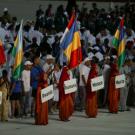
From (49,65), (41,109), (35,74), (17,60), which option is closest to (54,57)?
(49,65)

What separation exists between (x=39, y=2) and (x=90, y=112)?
620 inches

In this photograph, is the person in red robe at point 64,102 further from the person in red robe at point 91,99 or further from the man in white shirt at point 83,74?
the man in white shirt at point 83,74

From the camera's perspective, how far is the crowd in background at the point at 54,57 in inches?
842

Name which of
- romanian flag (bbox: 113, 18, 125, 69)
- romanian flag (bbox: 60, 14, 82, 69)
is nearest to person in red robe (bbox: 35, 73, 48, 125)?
romanian flag (bbox: 60, 14, 82, 69)

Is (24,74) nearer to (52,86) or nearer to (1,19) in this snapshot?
(52,86)

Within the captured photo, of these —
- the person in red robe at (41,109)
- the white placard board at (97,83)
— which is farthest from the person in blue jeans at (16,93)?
the white placard board at (97,83)

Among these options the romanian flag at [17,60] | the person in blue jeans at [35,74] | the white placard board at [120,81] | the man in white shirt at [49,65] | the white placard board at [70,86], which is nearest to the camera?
the romanian flag at [17,60]

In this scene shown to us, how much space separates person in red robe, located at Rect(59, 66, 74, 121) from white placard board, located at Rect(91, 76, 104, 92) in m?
1.01

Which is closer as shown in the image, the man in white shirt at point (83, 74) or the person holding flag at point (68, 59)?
the person holding flag at point (68, 59)

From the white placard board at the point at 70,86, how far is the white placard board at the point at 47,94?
55 cm

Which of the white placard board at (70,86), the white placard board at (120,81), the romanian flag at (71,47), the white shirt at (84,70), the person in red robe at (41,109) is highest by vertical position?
the romanian flag at (71,47)

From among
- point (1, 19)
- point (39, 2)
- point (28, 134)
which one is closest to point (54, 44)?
point (1, 19)

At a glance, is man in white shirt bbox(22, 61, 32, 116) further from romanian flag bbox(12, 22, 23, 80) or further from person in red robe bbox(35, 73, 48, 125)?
person in red robe bbox(35, 73, 48, 125)

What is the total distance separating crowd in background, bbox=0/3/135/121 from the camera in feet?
70.2
